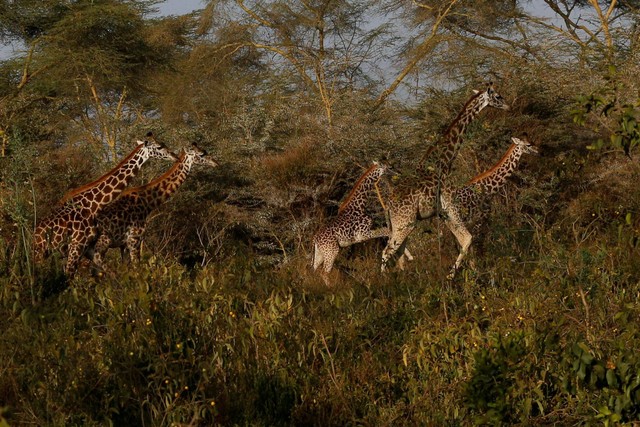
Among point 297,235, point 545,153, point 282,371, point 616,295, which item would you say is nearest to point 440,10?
point 545,153

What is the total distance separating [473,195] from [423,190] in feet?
1.86

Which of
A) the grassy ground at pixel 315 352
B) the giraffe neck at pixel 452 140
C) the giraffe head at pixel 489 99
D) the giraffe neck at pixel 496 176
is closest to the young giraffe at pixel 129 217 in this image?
the grassy ground at pixel 315 352

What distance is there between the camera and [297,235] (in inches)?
496

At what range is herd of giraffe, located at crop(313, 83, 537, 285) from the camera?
33.9 ft

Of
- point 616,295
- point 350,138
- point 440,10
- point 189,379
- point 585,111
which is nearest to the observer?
point 585,111

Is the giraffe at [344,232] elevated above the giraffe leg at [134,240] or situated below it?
below

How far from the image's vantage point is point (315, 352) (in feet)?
20.8

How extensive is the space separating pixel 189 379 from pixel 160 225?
7033 millimetres

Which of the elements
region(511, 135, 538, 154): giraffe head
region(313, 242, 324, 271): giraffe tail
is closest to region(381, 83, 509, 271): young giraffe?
region(511, 135, 538, 154): giraffe head

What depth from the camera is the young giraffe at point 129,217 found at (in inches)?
376

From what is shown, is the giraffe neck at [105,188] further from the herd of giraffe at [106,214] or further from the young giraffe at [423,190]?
the young giraffe at [423,190]

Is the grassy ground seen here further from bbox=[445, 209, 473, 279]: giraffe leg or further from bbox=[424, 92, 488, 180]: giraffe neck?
bbox=[424, 92, 488, 180]: giraffe neck

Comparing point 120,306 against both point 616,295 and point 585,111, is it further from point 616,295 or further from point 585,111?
point 616,295

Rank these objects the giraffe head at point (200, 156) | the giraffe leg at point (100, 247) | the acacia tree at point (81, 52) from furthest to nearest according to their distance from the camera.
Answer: the acacia tree at point (81, 52) < the giraffe head at point (200, 156) < the giraffe leg at point (100, 247)
